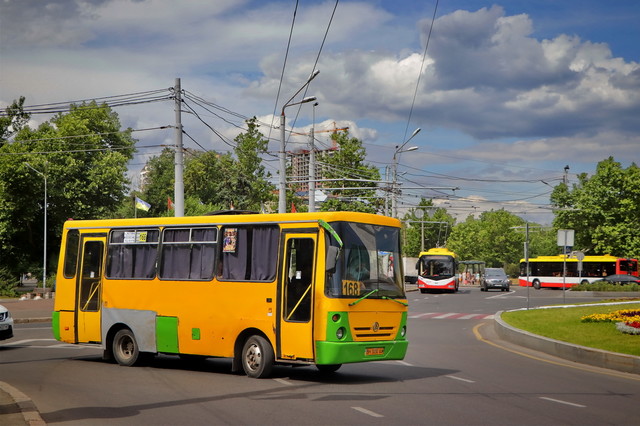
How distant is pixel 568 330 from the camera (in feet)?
75.6

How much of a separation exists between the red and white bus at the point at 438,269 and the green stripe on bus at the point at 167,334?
49525 mm

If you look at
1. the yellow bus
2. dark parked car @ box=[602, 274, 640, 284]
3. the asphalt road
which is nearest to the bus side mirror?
the yellow bus

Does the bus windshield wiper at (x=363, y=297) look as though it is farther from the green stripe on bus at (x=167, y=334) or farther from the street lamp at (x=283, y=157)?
the street lamp at (x=283, y=157)

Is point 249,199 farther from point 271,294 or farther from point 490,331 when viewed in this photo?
point 271,294

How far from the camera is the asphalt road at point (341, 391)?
10.4 meters

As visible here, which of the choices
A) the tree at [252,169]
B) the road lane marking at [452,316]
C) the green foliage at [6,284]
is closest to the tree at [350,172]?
the tree at [252,169]

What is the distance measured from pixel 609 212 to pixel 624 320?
69.3 metres

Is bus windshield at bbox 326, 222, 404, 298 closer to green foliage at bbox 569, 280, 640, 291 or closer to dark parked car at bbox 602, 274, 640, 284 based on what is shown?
green foliage at bbox 569, 280, 640, 291

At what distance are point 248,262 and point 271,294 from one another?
949mm

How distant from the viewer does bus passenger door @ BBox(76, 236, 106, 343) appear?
1784 centimetres

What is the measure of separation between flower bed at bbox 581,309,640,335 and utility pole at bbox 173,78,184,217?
45.3 ft

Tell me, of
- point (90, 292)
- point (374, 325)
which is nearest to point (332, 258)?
point (374, 325)

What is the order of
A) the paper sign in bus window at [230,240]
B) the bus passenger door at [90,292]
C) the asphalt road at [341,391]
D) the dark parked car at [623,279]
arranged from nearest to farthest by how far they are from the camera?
the asphalt road at [341,391] < the paper sign in bus window at [230,240] < the bus passenger door at [90,292] < the dark parked car at [623,279]

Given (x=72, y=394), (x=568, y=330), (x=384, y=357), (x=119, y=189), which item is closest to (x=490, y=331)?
(x=568, y=330)
